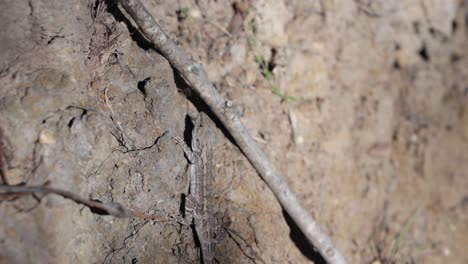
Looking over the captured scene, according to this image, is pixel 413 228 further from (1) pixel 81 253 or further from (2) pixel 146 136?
(1) pixel 81 253

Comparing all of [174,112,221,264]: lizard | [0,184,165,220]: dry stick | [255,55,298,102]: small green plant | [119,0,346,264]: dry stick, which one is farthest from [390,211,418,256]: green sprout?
Answer: [0,184,165,220]: dry stick

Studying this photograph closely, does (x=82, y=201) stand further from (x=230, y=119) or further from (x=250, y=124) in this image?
(x=250, y=124)

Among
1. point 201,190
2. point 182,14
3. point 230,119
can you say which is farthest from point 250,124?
point 182,14

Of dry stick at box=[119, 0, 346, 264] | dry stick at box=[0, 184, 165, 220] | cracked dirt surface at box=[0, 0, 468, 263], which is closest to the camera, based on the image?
dry stick at box=[0, 184, 165, 220]

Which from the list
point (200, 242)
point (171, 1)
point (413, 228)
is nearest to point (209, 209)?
point (200, 242)

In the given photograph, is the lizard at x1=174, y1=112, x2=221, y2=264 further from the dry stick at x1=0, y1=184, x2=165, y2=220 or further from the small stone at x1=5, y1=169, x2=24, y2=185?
the small stone at x1=5, y1=169, x2=24, y2=185

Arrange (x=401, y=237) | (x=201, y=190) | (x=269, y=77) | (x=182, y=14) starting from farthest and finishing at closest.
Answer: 1. (x=401, y=237)
2. (x=269, y=77)
3. (x=182, y=14)
4. (x=201, y=190)

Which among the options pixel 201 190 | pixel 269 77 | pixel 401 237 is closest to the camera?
pixel 201 190
